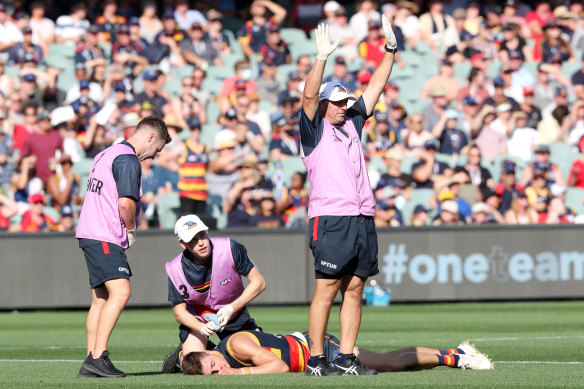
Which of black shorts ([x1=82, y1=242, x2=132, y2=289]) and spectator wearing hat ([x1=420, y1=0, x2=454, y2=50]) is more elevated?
spectator wearing hat ([x1=420, y1=0, x2=454, y2=50])

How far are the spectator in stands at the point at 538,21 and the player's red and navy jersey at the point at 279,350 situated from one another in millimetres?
16149

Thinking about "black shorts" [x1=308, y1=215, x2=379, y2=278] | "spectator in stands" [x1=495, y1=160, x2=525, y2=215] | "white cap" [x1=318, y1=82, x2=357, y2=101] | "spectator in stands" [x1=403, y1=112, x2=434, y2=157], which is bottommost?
"black shorts" [x1=308, y1=215, x2=379, y2=278]

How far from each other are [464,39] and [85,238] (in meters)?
16.4

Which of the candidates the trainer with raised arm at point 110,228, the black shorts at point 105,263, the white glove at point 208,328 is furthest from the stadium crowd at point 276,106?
the white glove at point 208,328

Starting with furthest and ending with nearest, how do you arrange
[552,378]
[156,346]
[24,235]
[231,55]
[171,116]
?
[231,55], [171,116], [24,235], [156,346], [552,378]

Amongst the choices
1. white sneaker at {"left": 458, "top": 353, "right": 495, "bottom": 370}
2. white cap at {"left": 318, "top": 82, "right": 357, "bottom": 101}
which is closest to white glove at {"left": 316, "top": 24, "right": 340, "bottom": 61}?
white cap at {"left": 318, "top": 82, "right": 357, "bottom": 101}

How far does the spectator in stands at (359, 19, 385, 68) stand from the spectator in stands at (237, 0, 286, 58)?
1952mm

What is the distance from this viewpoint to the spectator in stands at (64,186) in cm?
1841

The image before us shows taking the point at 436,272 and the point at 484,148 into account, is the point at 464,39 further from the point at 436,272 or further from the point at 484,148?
the point at 436,272

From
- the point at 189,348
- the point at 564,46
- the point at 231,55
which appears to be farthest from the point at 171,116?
the point at 189,348

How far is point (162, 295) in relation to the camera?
1788 centimetres

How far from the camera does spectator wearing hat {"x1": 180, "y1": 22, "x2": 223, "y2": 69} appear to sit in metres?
22.3

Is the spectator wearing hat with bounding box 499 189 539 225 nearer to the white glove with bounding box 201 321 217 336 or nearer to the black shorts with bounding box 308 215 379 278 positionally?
the black shorts with bounding box 308 215 379 278

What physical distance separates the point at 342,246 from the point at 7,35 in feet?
50.3
